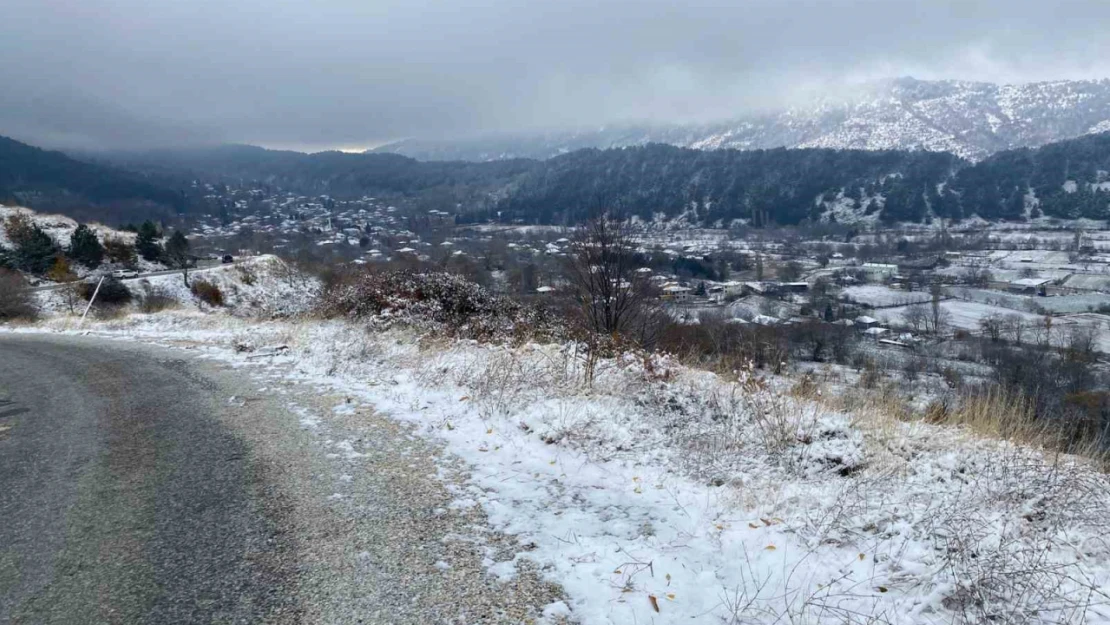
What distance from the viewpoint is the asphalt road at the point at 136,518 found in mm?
2977

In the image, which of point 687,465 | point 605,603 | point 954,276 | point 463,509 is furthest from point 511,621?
point 954,276

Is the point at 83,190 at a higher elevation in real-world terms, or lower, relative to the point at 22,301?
higher

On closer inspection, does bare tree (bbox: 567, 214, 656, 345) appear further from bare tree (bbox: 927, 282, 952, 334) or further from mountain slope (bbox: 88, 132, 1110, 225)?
mountain slope (bbox: 88, 132, 1110, 225)

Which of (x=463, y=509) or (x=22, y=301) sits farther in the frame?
(x=22, y=301)

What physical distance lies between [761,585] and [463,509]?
79.5 inches

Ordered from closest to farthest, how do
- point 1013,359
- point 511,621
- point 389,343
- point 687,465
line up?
point 511,621
point 687,465
point 389,343
point 1013,359

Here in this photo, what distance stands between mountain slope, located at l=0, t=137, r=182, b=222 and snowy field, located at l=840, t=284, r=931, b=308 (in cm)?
11154

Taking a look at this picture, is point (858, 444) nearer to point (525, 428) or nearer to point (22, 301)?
point (525, 428)

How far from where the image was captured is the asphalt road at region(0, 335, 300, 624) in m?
2.98

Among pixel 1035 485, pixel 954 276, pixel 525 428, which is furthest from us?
pixel 954 276

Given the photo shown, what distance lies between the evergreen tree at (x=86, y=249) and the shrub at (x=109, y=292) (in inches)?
411

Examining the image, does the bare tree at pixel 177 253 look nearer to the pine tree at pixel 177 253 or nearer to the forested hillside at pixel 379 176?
the pine tree at pixel 177 253

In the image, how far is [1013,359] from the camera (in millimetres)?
19250

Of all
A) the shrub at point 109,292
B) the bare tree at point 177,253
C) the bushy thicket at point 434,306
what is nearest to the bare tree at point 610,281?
the bushy thicket at point 434,306
